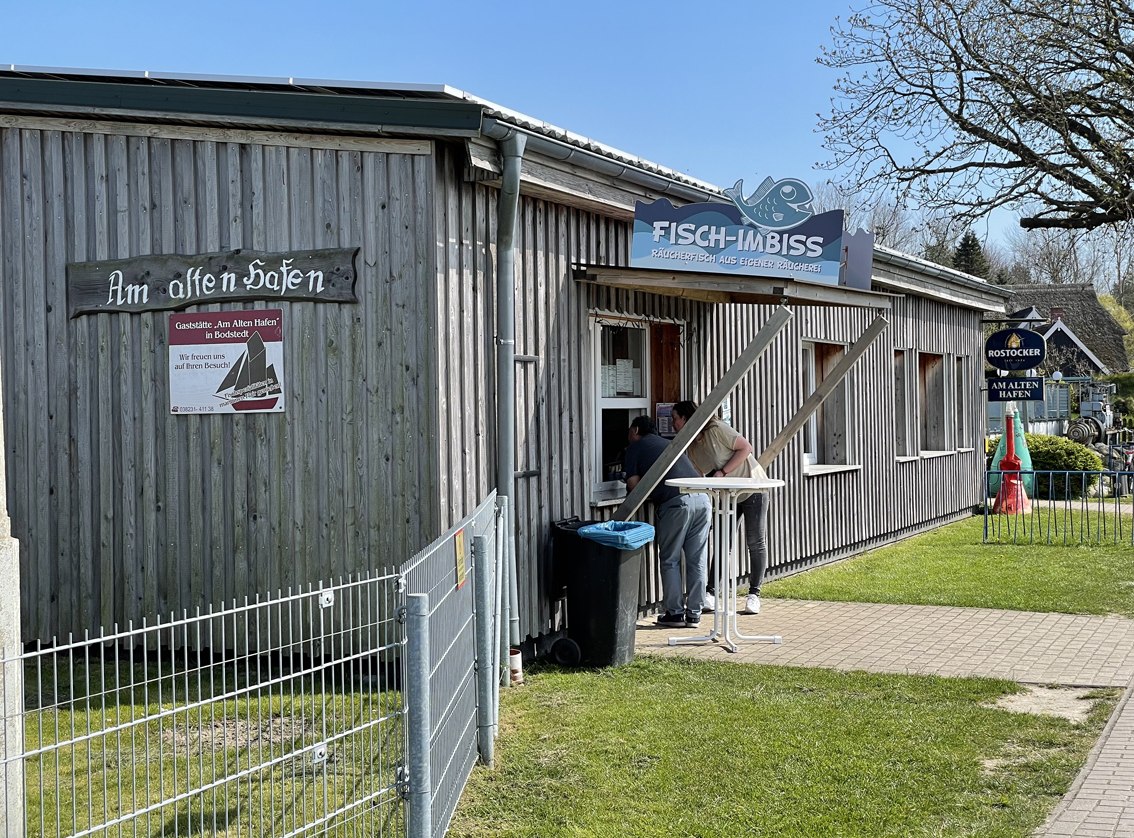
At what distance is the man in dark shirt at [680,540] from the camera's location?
10.1m

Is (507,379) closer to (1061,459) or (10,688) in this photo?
(10,688)

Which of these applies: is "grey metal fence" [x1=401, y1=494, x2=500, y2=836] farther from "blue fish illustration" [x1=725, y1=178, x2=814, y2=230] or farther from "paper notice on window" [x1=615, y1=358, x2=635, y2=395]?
"paper notice on window" [x1=615, y1=358, x2=635, y2=395]

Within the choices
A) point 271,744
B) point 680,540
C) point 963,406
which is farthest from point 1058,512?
point 271,744

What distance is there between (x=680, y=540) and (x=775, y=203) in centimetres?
274

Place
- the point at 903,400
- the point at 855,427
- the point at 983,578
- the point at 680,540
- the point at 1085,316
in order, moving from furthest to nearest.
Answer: the point at 1085,316 → the point at 903,400 → the point at 855,427 → the point at 983,578 → the point at 680,540

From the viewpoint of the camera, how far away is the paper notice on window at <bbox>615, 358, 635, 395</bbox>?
10727 millimetres

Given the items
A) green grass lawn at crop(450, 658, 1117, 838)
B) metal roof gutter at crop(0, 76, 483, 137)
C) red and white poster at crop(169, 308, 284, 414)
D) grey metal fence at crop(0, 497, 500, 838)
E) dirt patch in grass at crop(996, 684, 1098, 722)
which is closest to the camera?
grey metal fence at crop(0, 497, 500, 838)

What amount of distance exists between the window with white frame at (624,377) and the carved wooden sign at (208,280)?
8.40ft

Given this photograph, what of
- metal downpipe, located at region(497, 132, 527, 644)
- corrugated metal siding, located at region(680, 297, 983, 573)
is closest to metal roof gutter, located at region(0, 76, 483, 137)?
metal downpipe, located at region(497, 132, 527, 644)

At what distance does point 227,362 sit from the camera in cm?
858

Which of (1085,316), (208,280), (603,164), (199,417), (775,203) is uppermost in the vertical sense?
(1085,316)

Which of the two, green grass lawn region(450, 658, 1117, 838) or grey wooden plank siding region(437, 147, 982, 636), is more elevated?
grey wooden plank siding region(437, 147, 982, 636)

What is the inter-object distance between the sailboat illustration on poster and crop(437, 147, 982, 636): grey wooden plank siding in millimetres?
1262

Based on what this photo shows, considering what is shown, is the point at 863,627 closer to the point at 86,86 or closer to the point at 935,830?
the point at 935,830
